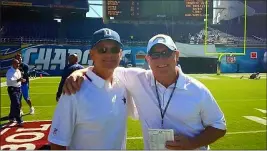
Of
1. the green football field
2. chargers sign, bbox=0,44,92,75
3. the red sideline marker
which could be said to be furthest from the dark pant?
chargers sign, bbox=0,44,92,75

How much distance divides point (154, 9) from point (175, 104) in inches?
847

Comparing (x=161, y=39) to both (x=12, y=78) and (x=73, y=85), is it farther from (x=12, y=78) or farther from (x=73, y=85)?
(x=12, y=78)

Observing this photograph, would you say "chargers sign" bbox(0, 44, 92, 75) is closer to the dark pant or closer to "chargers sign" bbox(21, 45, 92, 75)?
"chargers sign" bbox(21, 45, 92, 75)

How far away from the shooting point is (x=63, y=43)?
2264 cm

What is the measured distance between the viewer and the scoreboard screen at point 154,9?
64.6ft

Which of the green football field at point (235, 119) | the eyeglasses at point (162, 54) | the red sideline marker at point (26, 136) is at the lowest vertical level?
the green football field at point (235, 119)

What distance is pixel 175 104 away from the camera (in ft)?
6.16

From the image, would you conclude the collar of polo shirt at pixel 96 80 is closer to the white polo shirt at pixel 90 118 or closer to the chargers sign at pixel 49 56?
the white polo shirt at pixel 90 118

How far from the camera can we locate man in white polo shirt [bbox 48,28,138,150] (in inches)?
68.1

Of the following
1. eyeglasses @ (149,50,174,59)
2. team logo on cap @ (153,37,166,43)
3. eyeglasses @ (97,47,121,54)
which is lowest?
eyeglasses @ (149,50,174,59)

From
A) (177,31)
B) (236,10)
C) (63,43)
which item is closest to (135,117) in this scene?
(63,43)

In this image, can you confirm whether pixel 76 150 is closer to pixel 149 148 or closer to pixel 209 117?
pixel 149 148

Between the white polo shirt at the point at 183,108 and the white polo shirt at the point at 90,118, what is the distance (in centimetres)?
20

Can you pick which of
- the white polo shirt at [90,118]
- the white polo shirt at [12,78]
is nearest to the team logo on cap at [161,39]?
the white polo shirt at [90,118]
